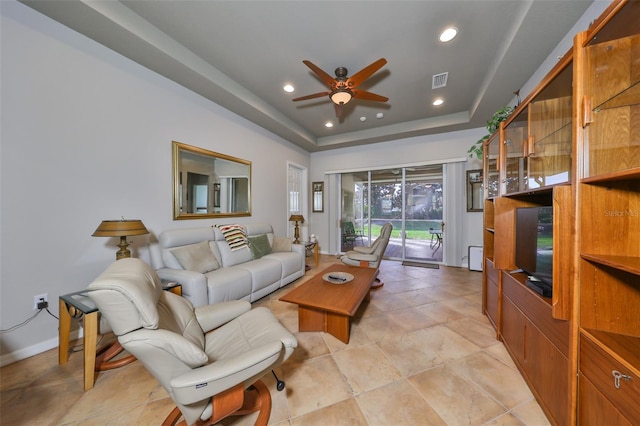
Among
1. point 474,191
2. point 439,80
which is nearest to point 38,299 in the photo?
point 439,80

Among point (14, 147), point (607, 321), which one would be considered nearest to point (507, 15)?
point (607, 321)

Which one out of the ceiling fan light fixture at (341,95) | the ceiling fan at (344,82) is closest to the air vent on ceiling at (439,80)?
the ceiling fan at (344,82)

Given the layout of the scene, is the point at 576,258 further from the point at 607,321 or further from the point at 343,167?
the point at 343,167

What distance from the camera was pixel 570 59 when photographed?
1.05 m

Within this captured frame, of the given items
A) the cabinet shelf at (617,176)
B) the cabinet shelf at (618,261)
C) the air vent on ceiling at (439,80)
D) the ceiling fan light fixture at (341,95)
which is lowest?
the cabinet shelf at (618,261)

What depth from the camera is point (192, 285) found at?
2.15 m

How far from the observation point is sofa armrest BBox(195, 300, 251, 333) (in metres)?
1.51

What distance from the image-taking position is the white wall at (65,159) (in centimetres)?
170

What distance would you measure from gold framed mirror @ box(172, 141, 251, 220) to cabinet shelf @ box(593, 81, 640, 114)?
3.68m

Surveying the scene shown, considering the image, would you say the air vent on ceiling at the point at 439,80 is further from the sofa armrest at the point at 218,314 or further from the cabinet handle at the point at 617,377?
the sofa armrest at the point at 218,314

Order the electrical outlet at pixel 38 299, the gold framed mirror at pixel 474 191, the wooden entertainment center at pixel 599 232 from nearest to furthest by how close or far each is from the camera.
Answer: the wooden entertainment center at pixel 599 232, the electrical outlet at pixel 38 299, the gold framed mirror at pixel 474 191

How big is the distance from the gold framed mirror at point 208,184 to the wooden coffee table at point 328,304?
1971mm

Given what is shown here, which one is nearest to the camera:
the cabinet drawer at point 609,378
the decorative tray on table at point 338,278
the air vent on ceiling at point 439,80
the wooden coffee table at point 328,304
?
the cabinet drawer at point 609,378

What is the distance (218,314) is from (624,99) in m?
2.56
